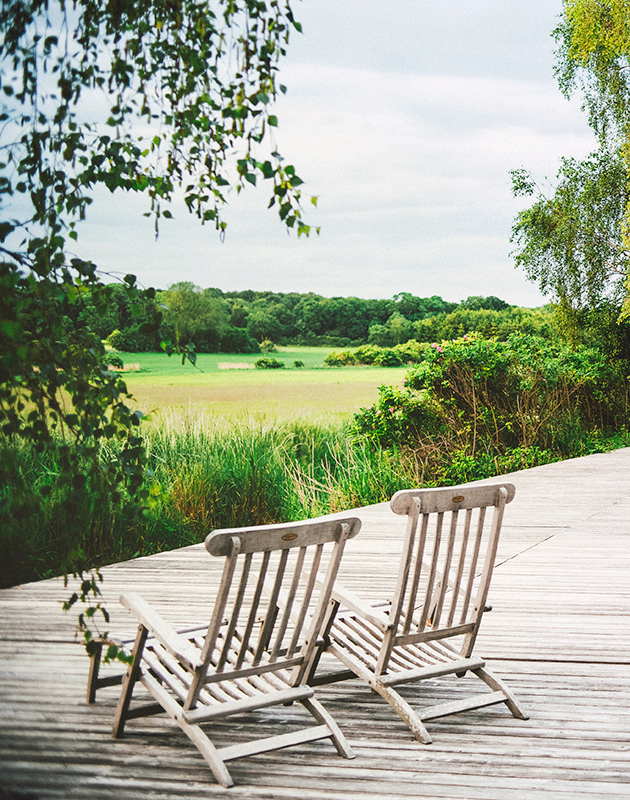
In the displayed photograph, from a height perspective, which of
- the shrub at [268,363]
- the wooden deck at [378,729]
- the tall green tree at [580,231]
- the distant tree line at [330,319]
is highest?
the tall green tree at [580,231]

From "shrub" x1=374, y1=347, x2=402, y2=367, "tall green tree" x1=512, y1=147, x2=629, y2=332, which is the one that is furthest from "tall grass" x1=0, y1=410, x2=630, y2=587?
"shrub" x1=374, y1=347, x2=402, y2=367

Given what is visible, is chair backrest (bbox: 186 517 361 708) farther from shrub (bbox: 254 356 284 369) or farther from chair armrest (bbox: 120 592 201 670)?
shrub (bbox: 254 356 284 369)

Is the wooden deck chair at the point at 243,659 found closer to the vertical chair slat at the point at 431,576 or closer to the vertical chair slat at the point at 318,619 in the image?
the vertical chair slat at the point at 318,619

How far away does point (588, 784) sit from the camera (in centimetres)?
235

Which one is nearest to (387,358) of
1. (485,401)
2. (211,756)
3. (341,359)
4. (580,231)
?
(341,359)

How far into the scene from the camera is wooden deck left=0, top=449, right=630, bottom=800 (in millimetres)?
2178

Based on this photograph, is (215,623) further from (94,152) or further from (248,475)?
(248,475)

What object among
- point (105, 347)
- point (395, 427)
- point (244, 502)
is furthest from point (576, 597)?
point (395, 427)

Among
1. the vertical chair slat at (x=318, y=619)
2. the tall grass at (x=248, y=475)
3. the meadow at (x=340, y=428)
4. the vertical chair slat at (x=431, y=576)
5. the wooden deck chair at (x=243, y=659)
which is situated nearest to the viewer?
the wooden deck chair at (x=243, y=659)

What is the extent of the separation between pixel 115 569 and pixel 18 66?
11.9 feet

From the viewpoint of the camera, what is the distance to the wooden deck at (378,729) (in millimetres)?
2178

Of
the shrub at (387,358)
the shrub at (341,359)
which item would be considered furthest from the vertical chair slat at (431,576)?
the shrub at (387,358)

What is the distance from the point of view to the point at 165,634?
2.47 meters

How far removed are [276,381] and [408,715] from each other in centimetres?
1198
